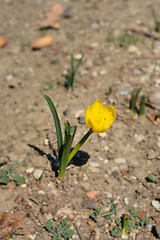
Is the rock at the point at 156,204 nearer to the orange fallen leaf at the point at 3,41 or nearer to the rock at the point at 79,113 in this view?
the rock at the point at 79,113

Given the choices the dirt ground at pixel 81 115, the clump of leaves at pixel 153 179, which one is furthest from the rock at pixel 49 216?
the clump of leaves at pixel 153 179

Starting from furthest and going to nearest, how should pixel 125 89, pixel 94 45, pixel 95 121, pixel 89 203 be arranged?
pixel 94 45, pixel 125 89, pixel 89 203, pixel 95 121

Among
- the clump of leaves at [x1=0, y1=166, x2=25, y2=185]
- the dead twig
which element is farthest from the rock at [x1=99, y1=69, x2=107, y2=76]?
the clump of leaves at [x1=0, y1=166, x2=25, y2=185]

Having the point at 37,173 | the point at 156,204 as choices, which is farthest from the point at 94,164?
the point at 156,204

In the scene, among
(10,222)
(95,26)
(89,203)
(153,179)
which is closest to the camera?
(10,222)

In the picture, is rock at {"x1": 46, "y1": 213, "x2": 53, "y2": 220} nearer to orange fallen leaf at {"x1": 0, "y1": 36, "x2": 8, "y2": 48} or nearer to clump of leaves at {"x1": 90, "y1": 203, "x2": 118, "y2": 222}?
clump of leaves at {"x1": 90, "y1": 203, "x2": 118, "y2": 222}

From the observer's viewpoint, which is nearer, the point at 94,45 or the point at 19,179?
the point at 19,179

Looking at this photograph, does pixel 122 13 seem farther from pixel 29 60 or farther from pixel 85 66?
pixel 29 60

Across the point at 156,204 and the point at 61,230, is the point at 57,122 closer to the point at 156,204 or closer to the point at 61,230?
the point at 61,230
